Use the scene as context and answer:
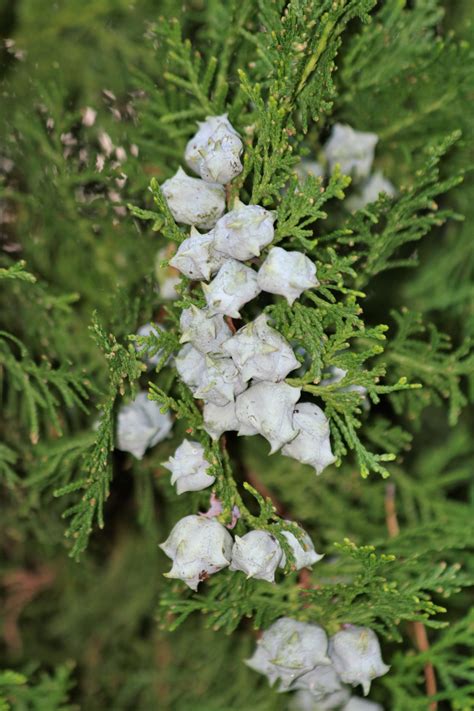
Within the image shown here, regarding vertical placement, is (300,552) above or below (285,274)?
below

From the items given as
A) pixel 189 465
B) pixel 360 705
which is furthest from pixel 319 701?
pixel 189 465

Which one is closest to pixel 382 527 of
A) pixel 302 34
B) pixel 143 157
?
pixel 143 157

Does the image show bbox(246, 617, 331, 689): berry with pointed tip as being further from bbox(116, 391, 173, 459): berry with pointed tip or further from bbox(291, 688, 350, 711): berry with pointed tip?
bbox(116, 391, 173, 459): berry with pointed tip

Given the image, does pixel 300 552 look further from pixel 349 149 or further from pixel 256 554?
pixel 349 149

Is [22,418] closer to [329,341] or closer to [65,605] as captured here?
[65,605]

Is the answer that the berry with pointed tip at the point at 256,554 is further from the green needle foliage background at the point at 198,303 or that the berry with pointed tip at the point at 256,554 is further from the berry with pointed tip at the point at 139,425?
the berry with pointed tip at the point at 139,425
